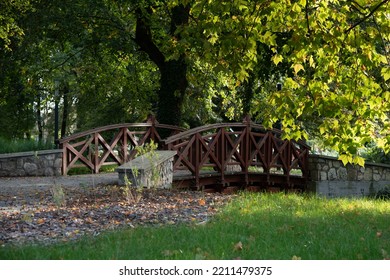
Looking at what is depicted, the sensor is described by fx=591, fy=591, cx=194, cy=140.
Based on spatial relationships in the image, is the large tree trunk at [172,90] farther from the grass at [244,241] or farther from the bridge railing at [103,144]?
the grass at [244,241]

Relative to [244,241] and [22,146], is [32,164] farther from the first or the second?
[244,241]

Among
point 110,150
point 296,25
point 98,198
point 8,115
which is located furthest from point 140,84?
point 296,25

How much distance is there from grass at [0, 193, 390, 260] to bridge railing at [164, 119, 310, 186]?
6.72 meters

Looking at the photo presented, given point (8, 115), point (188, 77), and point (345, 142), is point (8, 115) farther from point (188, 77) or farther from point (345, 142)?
point (345, 142)

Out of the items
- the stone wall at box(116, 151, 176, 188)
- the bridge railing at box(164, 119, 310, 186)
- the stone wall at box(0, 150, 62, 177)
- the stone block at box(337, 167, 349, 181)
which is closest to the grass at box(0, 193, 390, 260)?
the stone wall at box(116, 151, 176, 188)

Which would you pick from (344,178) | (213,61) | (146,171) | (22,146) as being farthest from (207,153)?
(344,178)

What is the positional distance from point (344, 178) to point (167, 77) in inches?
318

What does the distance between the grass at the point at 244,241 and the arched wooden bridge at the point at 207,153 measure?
271 inches

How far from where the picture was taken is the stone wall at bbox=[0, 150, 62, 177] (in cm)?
1545

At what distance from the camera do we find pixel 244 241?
21.3 ft

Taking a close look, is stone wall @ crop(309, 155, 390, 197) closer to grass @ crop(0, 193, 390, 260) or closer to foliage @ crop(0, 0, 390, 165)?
foliage @ crop(0, 0, 390, 165)

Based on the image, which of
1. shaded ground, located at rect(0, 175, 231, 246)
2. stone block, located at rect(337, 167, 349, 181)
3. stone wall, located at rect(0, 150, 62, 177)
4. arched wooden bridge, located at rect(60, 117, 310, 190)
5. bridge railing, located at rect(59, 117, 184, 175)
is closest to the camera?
shaded ground, located at rect(0, 175, 231, 246)

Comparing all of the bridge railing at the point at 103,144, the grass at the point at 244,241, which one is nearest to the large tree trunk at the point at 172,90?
the bridge railing at the point at 103,144

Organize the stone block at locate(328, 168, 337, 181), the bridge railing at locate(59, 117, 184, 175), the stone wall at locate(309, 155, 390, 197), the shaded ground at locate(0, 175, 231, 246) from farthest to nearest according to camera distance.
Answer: the stone block at locate(328, 168, 337, 181) → the stone wall at locate(309, 155, 390, 197) → the bridge railing at locate(59, 117, 184, 175) → the shaded ground at locate(0, 175, 231, 246)
